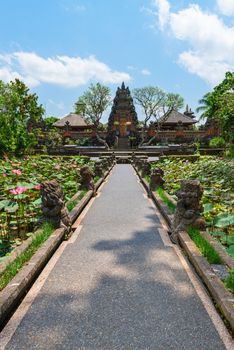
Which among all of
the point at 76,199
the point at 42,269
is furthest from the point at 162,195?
the point at 42,269

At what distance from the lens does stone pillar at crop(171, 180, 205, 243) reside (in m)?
5.60

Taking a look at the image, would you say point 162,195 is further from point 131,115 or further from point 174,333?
point 131,115

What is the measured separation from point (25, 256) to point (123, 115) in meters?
51.4

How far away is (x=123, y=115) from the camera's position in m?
54.2

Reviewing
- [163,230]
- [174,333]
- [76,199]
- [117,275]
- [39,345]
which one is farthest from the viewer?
[76,199]

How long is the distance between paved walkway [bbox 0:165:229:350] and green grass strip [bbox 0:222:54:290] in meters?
0.42

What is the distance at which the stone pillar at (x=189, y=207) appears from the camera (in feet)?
18.4

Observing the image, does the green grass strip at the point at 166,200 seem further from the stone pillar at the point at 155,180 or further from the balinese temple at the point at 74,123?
the balinese temple at the point at 74,123

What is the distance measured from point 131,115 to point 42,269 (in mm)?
51753

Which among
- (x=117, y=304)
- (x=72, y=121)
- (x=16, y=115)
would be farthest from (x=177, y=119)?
(x=117, y=304)

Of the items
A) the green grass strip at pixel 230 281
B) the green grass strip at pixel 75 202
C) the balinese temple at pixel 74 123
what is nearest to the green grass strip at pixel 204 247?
the green grass strip at pixel 230 281

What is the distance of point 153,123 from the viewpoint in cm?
5450

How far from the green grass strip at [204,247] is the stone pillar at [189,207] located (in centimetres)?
16

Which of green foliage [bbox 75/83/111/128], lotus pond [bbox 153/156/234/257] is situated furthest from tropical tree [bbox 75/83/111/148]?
lotus pond [bbox 153/156/234/257]
